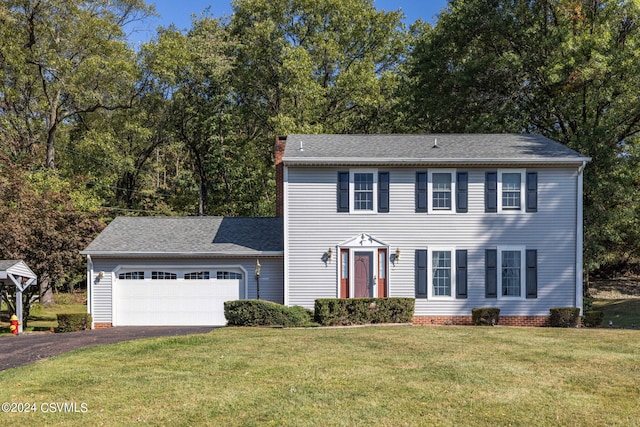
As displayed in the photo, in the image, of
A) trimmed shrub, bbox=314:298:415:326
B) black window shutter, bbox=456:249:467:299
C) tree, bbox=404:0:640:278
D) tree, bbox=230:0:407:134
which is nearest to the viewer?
trimmed shrub, bbox=314:298:415:326

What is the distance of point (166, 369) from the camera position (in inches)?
443

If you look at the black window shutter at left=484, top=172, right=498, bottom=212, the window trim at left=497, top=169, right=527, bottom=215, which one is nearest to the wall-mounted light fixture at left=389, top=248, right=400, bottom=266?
the black window shutter at left=484, top=172, right=498, bottom=212

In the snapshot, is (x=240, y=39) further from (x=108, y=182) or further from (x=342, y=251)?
(x=342, y=251)

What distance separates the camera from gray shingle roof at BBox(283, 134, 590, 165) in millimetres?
19906

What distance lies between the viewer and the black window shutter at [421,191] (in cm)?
2025

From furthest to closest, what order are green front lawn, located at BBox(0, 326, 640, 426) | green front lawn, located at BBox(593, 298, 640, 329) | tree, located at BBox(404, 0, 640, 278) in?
tree, located at BBox(404, 0, 640, 278), green front lawn, located at BBox(593, 298, 640, 329), green front lawn, located at BBox(0, 326, 640, 426)

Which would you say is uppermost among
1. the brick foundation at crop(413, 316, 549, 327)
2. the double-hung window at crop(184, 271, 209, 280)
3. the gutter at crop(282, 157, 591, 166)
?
the gutter at crop(282, 157, 591, 166)

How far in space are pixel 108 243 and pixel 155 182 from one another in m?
24.9

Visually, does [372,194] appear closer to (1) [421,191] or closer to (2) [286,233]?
(1) [421,191]

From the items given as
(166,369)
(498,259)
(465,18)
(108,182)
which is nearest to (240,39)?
(108,182)

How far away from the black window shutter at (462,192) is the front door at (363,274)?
3.70m

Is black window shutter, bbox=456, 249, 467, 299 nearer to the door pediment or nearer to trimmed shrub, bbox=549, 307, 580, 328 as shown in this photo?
the door pediment

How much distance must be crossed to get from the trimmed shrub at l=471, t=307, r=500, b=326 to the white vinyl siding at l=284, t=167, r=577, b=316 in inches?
38.6

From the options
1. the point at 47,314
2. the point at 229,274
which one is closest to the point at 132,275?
the point at 229,274
